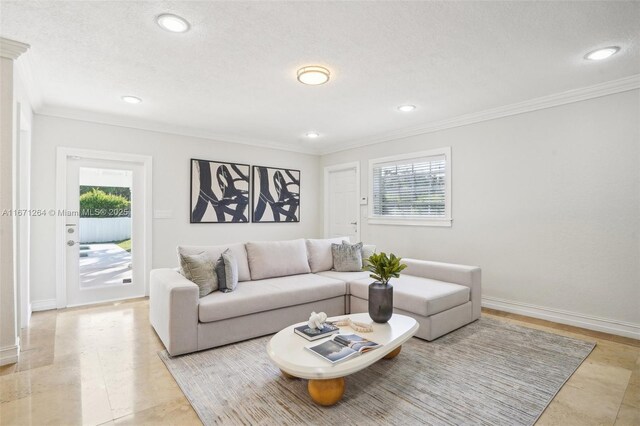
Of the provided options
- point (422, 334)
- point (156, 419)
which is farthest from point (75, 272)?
point (422, 334)

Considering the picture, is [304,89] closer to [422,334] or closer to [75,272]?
[422,334]

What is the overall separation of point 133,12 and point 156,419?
8.32ft

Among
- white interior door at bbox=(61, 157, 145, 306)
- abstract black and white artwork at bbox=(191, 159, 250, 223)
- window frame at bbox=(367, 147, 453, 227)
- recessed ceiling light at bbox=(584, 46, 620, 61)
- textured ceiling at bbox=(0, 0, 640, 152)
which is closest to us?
textured ceiling at bbox=(0, 0, 640, 152)

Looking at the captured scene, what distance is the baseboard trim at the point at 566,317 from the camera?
3105mm

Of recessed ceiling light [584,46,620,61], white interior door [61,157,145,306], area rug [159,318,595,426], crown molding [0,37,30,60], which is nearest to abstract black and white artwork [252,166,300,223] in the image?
white interior door [61,157,145,306]

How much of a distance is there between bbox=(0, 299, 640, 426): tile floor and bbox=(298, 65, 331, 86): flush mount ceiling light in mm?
2707

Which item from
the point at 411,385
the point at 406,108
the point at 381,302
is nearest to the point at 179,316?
the point at 381,302

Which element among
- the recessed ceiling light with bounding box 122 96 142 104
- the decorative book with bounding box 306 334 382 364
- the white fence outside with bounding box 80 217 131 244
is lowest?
the decorative book with bounding box 306 334 382 364

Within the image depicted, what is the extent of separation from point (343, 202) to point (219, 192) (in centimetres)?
228

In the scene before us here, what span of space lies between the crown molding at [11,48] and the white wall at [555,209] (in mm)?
4546

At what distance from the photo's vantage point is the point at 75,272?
4133 millimetres

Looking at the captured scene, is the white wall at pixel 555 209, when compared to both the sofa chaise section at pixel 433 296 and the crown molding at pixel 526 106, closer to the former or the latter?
the crown molding at pixel 526 106

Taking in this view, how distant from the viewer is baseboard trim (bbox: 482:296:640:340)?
3.11 meters

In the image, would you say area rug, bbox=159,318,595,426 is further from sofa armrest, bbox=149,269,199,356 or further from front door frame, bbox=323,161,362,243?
front door frame, bbox=323,161,362,243
